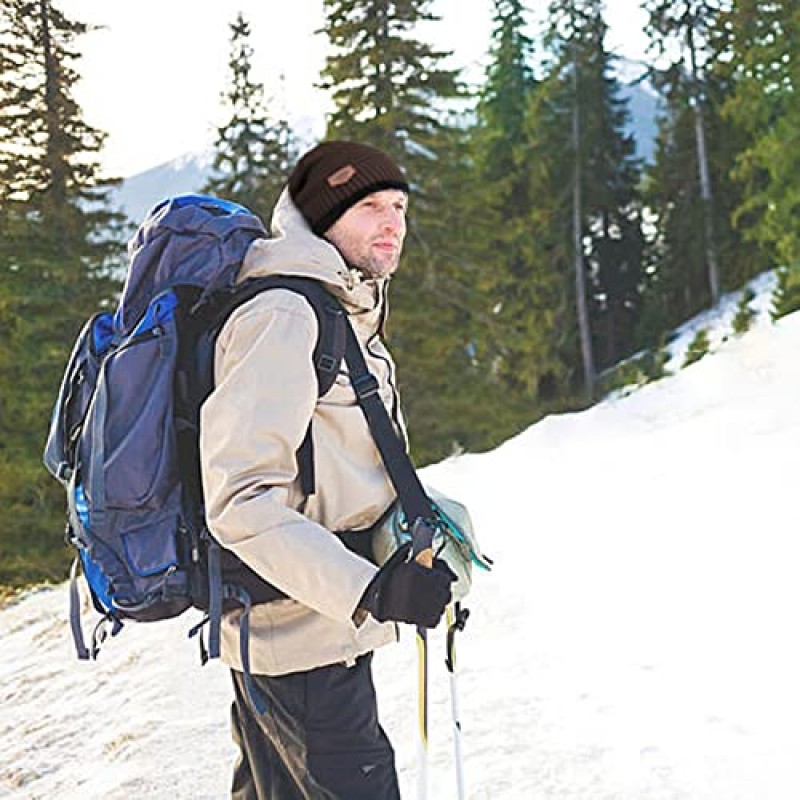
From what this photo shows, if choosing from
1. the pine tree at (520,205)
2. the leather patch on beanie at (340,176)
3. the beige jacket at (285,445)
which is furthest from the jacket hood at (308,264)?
the pine tree at (520,205)

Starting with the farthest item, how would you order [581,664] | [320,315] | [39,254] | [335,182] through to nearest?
1. [39,254]
2. [581,664]
3. [335,182]
4. [320,315]

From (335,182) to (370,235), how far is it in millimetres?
153

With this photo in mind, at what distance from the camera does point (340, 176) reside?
92.2 inches

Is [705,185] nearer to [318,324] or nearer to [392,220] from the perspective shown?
[392,220]

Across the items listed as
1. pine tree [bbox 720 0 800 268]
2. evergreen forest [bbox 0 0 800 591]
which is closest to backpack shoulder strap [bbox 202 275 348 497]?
evergreen forest [bbox 0 0 800 591]

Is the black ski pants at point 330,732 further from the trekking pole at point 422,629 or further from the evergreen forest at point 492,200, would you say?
the evergreen forest at point 492,200

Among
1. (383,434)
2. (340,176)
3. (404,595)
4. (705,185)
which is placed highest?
(705,185)

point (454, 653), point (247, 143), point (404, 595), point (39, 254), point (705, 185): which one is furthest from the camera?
point (705, 185)

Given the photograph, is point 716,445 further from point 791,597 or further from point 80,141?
point 80,141

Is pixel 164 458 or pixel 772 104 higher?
pixel 772 104

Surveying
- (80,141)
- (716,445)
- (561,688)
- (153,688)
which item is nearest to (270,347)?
(561,688)

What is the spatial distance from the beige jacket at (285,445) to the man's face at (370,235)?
0.15m

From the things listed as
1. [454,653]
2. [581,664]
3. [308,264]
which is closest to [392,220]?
[308,264]

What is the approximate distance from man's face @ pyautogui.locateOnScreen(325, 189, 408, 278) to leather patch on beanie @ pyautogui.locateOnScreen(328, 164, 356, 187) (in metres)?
0.06
